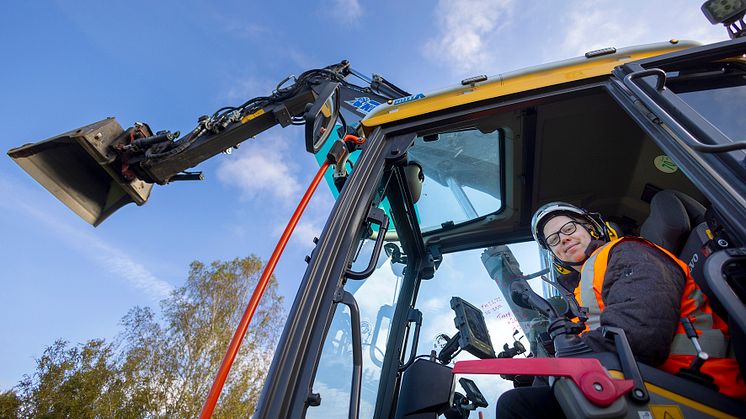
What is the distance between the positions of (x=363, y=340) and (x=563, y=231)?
1.21 meters

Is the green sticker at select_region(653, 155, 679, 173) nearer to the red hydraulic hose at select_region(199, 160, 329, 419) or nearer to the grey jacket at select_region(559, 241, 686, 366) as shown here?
the grey jacket at select_region(559, 241, 686, 366)

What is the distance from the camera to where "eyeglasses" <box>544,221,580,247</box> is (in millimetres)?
1944

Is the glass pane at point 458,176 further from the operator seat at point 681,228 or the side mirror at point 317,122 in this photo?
the operator seat at point 681,228

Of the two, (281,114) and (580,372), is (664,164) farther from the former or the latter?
(281,114)

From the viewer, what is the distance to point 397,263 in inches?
91.8

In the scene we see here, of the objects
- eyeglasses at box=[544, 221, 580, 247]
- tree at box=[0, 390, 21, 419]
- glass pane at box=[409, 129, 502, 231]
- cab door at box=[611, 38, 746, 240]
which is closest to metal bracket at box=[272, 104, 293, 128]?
glass pane at box=[409, 129, 502, 231]

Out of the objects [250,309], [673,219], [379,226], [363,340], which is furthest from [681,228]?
[250,309]

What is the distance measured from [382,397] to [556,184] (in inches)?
72.1

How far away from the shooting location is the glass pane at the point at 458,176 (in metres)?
2.31

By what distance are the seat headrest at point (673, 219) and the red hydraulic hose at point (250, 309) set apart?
5.18 feet

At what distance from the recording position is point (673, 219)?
5.51ft

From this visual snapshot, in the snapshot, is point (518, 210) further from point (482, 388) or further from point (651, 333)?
point (651, 333)

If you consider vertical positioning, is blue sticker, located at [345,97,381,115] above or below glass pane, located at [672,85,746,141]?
above

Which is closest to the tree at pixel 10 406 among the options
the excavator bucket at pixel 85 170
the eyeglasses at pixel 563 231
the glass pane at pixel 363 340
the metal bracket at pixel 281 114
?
the excavator bucket at pixel 85 170
